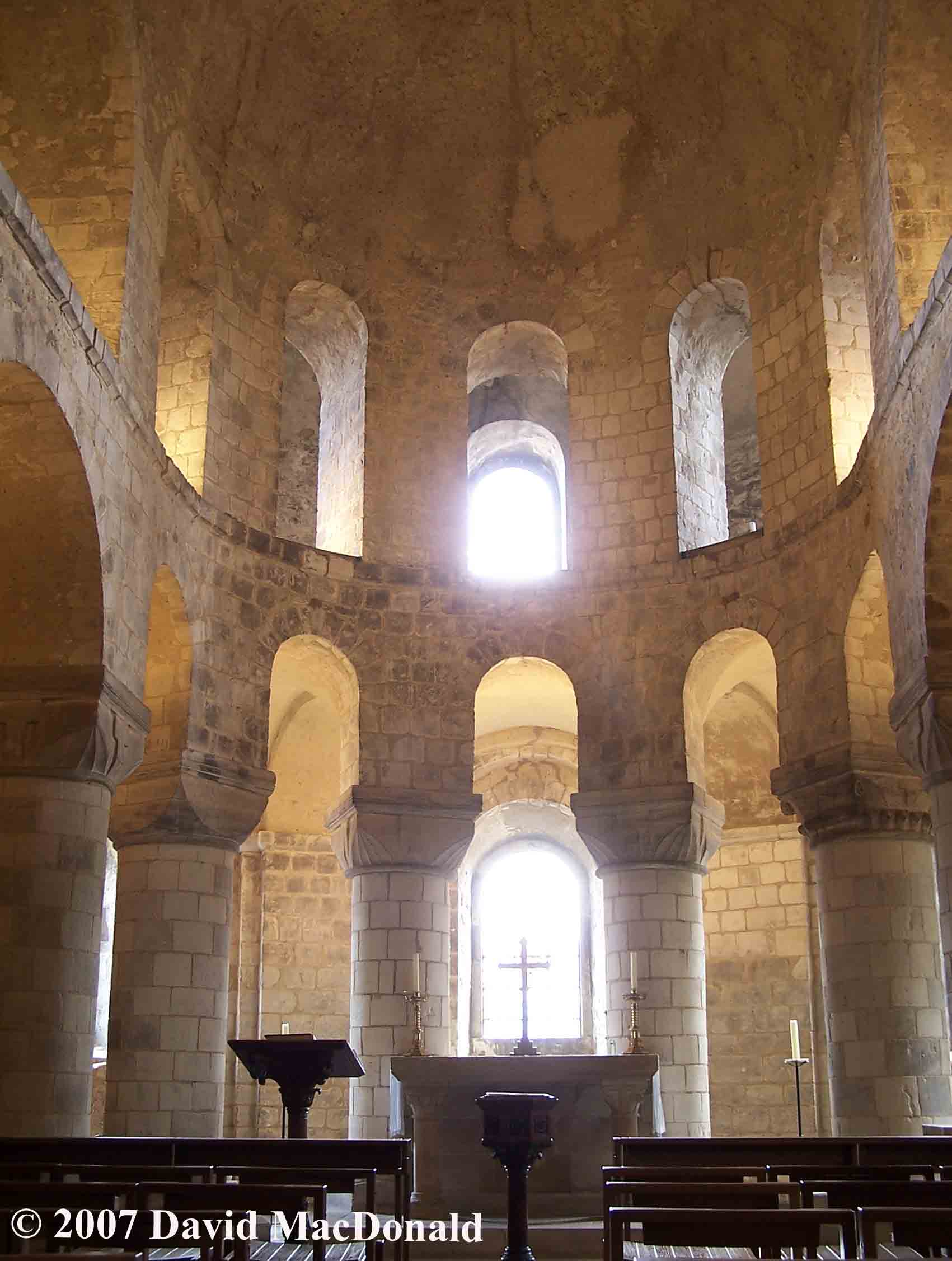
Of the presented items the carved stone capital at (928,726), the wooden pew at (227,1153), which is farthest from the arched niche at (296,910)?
the wooden pew at (227,1153)

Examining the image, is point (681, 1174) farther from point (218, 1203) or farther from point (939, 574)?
point (939, 574)

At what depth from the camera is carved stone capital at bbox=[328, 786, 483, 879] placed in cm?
1464

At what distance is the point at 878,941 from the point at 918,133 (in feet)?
23.3

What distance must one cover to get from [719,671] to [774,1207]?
35.5 feet

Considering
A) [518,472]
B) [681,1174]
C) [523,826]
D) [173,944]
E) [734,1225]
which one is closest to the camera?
[734,1225]

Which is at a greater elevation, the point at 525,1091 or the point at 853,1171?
the point at 525,1091

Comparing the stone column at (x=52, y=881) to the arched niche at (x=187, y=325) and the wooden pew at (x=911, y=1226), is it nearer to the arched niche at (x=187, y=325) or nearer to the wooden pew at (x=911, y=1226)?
the arched niche at (x=187, y=325)

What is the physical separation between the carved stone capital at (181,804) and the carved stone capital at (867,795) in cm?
559

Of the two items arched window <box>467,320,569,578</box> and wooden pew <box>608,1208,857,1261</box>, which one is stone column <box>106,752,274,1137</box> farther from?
wooden pew <box>608,1208,857,1261</box>

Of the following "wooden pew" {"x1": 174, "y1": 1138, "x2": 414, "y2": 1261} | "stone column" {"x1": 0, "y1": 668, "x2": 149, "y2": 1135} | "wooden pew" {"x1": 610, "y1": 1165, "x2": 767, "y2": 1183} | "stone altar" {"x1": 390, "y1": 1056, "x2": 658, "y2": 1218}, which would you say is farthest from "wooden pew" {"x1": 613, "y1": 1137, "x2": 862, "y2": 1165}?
"stone column" {"x1": 0, "y1": 668, "x2": 149, "y2": 1135}

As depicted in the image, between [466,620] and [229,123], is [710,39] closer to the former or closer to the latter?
[229,123]

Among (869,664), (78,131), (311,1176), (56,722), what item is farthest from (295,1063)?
(78,131)

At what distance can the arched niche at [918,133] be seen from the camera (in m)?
12.3

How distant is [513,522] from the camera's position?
19891mm
